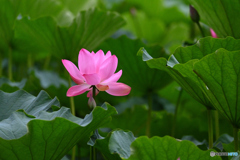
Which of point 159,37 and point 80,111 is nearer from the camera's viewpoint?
point 80,111

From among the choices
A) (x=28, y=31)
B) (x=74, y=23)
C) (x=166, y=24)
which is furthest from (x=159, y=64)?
(x=166, y=24)

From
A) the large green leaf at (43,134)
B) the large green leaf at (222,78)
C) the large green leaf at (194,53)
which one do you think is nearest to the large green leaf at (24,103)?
the large green leaf at (43,134)

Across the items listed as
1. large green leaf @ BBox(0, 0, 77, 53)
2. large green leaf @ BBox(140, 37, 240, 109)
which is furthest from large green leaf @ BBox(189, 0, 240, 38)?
large green leaf @ BBox(0, 0, 77, 53)

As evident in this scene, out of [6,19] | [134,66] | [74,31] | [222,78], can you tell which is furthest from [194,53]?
[6,19]

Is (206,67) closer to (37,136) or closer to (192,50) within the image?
(192,50)

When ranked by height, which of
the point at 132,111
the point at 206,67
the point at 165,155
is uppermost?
the point at 206,67

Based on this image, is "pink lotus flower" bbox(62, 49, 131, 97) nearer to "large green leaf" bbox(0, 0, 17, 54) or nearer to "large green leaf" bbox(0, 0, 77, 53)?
"large green leaf" bbox(0, 0, 77, 53)

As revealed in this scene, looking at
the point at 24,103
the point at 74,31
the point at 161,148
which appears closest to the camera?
the point at 161,148

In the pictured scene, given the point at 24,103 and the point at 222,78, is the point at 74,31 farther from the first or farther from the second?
the point at 222,78
